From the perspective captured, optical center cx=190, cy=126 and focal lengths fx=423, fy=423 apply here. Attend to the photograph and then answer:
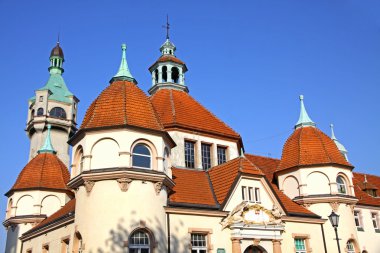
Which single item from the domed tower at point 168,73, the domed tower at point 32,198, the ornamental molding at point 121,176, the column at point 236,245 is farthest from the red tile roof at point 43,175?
the column at point 236,245

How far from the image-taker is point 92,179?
858 inches

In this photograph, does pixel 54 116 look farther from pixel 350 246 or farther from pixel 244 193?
pixel 350 246

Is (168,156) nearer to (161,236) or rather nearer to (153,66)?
(161,236)

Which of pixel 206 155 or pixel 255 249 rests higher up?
pixel 206 155

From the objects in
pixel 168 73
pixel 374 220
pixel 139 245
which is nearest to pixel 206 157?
pixel 168 73

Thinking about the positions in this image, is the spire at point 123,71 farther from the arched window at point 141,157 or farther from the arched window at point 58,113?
the arched window at point 58,113

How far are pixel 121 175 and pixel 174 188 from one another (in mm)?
5189

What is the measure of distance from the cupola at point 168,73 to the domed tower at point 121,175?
505 inches

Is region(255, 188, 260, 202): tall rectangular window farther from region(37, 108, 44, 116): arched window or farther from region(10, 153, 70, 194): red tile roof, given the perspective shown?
region(37, 108, 44, 116): arched window

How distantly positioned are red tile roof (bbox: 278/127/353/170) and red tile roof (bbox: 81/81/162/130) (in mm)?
13583

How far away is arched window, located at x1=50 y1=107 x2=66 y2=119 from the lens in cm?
5641

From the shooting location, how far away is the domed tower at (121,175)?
21.0 m

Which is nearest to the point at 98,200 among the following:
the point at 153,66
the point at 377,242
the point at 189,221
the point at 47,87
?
the point at 189,221

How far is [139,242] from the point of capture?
70.0ft
